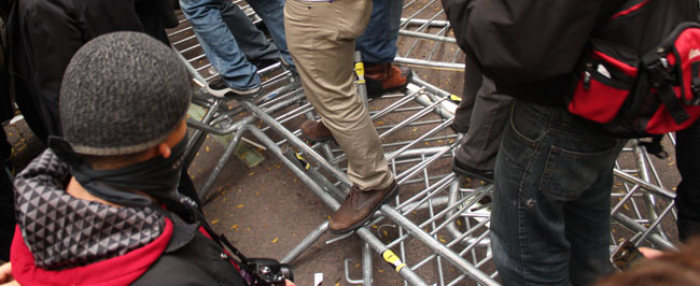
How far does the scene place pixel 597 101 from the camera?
128 centimetres

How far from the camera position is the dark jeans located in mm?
1958

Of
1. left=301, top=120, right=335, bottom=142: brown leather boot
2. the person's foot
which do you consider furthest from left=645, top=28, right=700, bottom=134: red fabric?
left=301, top=120, right=335, bottom=142: brown leather boot

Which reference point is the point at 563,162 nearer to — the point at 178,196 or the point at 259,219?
the point at 178,196

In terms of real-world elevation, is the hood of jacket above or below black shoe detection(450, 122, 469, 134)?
above

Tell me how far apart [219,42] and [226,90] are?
0.35 m

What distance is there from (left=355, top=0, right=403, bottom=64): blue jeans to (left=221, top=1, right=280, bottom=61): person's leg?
104cm

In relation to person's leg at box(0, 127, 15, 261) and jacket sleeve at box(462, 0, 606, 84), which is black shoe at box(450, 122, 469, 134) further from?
person's leg at box(0, 127, 15, 261)

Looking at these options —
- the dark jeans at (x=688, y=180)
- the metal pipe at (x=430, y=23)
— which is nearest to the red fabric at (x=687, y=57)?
the dark jeans at (x=688, y=180)

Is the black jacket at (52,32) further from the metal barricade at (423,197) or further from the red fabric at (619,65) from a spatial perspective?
the red fabric at (619,65)

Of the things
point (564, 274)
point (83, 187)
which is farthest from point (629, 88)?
point (83, 187)

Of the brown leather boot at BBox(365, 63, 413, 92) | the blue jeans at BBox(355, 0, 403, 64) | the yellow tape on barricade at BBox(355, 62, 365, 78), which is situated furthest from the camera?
the brown leather boot at BBox(365, 63, 413, 92)

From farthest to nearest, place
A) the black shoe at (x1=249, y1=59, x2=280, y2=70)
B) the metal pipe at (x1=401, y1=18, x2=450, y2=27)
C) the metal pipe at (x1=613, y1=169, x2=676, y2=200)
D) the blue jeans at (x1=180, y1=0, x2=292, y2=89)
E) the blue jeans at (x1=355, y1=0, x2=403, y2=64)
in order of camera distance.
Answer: the metal pipe at (x1=401, y1=18, x2=450, y2=27) < the black shoe at (x1=249, y1=59, x2=280, y2=70) < the blue jeans at (x1=180, y1=0, x2=292, y2=89) < the blue jeans at (x1=355, y1=0, x2=403, y2=64) < the metal pipe at (x1=613, y1=169, x2=676, y2=200)

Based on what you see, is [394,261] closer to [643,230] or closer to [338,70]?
[338,70]

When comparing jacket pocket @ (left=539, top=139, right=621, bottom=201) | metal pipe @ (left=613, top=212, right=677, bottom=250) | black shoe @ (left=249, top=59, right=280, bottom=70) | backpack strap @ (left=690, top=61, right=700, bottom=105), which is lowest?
metal pipe @ (left=613, top=212, right=677, bottom=250)
